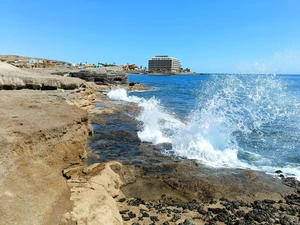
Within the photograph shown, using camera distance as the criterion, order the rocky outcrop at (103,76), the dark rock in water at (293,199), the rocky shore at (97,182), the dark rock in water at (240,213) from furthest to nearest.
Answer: the rocky outcrop at (103,76), the dark rock in water at (293,199), the dark rock in water at (240,213), the rocky shore at (97,182)

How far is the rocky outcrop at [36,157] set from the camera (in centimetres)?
349

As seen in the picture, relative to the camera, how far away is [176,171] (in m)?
7.77

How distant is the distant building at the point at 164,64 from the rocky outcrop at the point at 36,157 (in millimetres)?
154824

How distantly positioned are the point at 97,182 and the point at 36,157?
153 centimetres

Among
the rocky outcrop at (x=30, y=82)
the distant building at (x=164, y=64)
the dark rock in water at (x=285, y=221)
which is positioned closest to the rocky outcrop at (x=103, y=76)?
the rocky outcrop at (x=30, y=82)

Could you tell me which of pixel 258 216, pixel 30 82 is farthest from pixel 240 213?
pixel 30 82

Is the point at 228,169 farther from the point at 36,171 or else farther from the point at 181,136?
the point at 36,171

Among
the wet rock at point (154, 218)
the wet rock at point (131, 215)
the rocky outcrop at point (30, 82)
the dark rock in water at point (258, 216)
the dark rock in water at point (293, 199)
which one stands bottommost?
the dark rock in water at point (293, 199)

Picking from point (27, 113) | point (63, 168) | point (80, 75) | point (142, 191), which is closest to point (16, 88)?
point (27, 113)

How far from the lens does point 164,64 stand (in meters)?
163

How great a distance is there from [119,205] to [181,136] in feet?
20.0

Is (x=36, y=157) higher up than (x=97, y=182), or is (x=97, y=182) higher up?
(x=36, y=157)

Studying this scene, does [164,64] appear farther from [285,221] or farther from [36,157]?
[36,157]

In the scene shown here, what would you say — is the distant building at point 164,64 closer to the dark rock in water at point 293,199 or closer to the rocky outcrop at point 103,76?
the rocky outcrop at point 103,76
